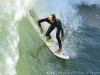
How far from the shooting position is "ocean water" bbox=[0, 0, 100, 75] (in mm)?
10234

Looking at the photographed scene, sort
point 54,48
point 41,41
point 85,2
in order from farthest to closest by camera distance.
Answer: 1. point 85,2
2. point 41,41
3. point 54,48

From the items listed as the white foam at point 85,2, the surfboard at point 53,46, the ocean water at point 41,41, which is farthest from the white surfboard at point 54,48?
the white foam at point 85,2

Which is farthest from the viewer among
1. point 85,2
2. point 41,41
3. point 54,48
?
point 85,2

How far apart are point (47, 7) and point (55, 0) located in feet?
3.17

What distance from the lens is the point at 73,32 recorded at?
12.1 metres

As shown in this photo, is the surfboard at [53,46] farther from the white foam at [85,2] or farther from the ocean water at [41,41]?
the white foam at [85,2]

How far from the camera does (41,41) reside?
37.1 feet

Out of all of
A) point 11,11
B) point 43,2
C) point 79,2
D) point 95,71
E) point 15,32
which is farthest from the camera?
point 79,2

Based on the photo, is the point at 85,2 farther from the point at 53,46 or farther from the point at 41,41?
the point at 53,46

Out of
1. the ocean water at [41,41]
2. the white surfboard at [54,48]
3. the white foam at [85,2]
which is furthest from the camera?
the white foam at [85,2]

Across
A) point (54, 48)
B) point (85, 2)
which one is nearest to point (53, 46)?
point (54, 48)

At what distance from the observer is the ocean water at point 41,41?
10234 mm

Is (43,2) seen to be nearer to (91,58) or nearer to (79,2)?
(79,2)

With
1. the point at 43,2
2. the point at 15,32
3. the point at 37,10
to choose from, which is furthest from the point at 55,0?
the point at 15,32
